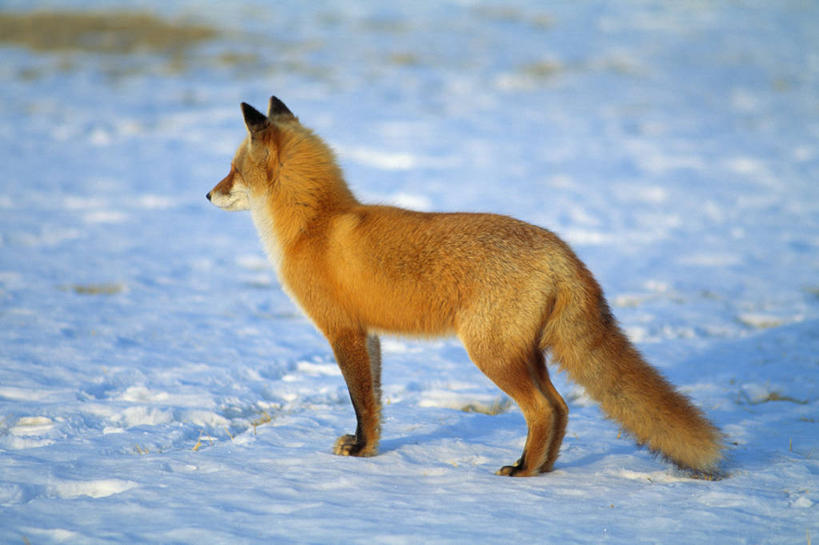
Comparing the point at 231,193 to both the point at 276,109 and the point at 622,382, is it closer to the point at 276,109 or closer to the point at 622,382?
the point at 276,109

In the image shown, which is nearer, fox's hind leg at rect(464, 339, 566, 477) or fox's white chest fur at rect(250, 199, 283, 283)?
fox's hind leg at rect(464, 339, 566, 477)

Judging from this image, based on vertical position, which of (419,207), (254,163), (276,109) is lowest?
(254,163)

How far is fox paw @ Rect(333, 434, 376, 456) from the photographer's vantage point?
464 cm

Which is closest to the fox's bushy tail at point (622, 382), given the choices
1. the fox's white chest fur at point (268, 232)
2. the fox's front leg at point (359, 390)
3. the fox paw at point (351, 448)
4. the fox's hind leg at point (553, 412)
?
the fox's hind leg at point (553, 412)

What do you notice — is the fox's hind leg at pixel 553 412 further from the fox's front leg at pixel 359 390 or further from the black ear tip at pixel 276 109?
the black ear tip at pixel 276 109

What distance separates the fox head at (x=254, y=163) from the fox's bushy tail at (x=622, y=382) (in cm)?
226

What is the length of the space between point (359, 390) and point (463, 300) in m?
0.96

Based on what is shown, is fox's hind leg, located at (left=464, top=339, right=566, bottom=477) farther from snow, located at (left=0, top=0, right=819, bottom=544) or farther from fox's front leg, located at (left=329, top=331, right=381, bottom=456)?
fox's front leg, located at (left=329, top=331, right=381, bottom=456)

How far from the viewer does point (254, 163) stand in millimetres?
5168

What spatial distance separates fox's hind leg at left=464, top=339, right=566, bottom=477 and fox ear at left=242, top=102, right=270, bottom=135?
7.03 feet

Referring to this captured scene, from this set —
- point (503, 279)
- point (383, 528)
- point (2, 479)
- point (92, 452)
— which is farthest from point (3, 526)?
A: point (503, 279)

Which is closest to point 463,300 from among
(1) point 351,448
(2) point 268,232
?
(1) point 351,448

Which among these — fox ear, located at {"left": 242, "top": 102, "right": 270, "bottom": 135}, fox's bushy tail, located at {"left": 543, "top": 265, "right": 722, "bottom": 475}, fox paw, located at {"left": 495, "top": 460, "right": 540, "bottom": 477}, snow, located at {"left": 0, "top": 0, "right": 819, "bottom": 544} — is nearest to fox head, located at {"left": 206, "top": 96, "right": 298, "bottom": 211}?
A: fox ear, located at {"left": 242, "top": 102, "right": 270, "bottom": 135}

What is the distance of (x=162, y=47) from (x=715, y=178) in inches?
719
